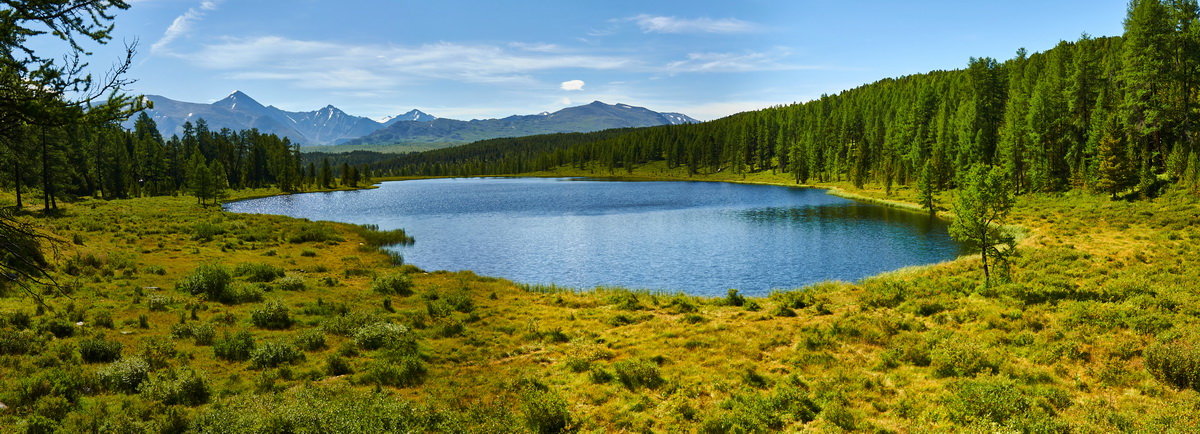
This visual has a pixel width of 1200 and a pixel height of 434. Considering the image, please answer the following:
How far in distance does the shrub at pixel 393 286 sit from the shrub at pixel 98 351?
14.4m

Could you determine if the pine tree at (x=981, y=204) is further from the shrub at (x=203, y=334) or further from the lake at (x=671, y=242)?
the shrub at (x=203, y=334)

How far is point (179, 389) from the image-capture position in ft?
51.2

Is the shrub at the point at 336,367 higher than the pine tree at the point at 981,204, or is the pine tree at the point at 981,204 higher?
the pine tree at the point at 981,204

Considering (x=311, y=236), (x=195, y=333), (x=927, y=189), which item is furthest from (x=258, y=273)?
(x=927, y=189)

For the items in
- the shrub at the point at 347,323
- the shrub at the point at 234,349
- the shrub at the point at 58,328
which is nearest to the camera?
the shrub at the point at 234,349

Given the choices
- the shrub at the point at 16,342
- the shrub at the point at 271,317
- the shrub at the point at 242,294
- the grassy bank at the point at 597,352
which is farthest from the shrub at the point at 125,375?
the shrub at the point at 242,294

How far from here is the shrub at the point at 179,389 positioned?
15.4 m

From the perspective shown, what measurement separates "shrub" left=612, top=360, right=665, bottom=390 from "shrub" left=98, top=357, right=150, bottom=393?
15.2 metres

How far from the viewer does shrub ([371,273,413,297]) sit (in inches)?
1300

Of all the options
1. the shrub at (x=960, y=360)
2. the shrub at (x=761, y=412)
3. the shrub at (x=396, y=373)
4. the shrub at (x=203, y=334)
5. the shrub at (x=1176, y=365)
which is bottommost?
the shrub at (x=396, y=373)

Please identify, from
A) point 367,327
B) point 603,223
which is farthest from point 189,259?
point 603,223

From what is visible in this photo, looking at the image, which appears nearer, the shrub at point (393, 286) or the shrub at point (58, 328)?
the shrub at point (58, 328)

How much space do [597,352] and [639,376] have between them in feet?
12.6

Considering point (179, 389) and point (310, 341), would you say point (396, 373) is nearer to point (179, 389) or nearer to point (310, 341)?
point (310, 341)
